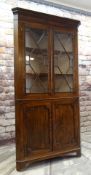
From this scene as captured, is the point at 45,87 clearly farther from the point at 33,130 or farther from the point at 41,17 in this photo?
the point at 41,17

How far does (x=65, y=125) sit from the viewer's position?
3020 millimetres

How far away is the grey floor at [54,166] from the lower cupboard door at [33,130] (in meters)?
Answer: 0.16

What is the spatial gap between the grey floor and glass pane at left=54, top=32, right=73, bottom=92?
101cm

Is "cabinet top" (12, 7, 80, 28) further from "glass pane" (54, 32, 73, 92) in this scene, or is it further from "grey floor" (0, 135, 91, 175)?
"grey floor" (0, 135, 91, 175)

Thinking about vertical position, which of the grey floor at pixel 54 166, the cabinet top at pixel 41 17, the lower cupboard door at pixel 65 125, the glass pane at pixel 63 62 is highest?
the cabinet top at pixel 41 17

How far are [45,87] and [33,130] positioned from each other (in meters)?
0.60

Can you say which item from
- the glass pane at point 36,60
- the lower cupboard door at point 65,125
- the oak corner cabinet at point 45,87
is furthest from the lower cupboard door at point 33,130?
the glass pane at point 36,60

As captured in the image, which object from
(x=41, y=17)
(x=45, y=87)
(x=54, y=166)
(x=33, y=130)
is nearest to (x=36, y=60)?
(x=45, y=87)

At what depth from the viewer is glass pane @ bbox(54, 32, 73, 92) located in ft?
9.76

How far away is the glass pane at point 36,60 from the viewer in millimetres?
2746

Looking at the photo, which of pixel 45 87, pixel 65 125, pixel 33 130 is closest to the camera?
pixel 33 130

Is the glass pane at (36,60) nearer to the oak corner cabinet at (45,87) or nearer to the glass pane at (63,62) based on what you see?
the oak corner cabinet at (45,87)

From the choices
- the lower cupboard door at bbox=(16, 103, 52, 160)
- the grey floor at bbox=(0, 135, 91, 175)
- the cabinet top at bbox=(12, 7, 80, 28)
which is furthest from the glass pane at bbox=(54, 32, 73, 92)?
the grey floor at bbox=(0, 135, 91, 175)

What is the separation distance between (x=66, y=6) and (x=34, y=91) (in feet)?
7.06
